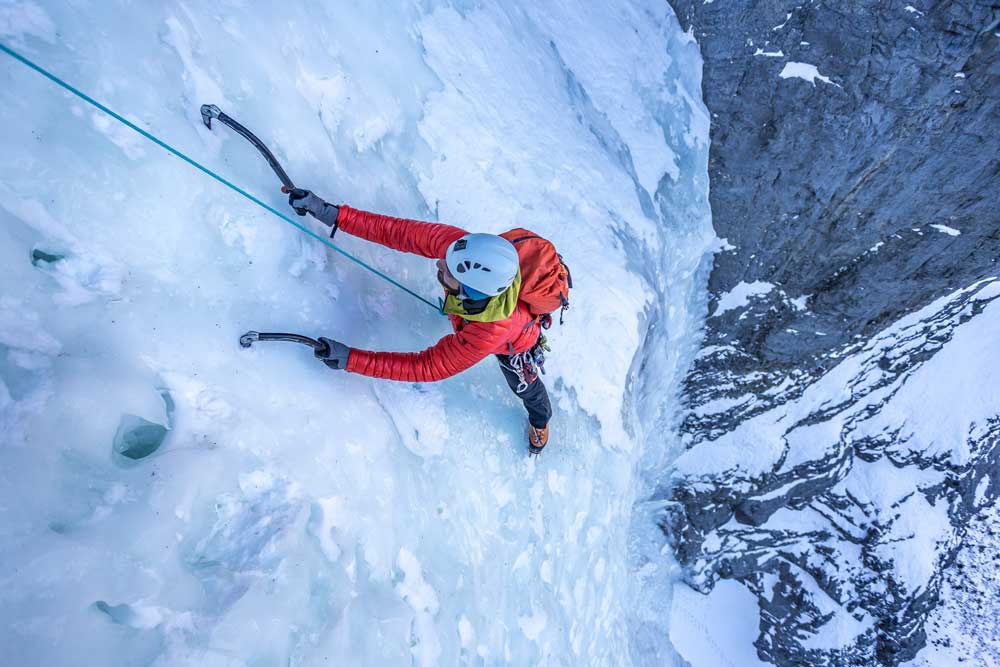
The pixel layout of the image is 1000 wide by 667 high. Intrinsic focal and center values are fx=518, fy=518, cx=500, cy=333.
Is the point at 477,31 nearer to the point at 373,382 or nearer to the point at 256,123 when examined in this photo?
the point at 256,123

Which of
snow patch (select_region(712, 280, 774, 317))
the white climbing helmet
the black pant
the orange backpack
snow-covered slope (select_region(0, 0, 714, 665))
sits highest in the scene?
snow patch (select_region(712, 280, 774, 317))

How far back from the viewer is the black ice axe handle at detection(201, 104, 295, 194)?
6.68 feet

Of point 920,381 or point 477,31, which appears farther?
point 920,381

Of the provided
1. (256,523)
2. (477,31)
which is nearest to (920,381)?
(477,31)

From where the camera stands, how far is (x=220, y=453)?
1946mm

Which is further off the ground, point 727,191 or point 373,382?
point 727,191

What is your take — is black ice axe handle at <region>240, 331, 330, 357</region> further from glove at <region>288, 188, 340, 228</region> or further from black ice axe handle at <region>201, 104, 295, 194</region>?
black ice axe handle at <region>201, 104, 295, 194</region>

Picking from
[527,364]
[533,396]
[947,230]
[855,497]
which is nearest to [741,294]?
[947,230]

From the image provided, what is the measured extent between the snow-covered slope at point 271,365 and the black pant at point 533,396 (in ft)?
0.74

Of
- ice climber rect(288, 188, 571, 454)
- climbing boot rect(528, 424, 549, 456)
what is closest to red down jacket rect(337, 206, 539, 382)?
ice climber rect(288, 188, 571, 454)

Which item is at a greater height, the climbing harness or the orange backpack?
the orange backpack

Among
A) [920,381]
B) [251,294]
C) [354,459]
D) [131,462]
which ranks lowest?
[131,462]

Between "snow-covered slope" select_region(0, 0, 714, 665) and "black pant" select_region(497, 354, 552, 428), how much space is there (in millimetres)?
227

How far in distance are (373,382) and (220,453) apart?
766 mm
